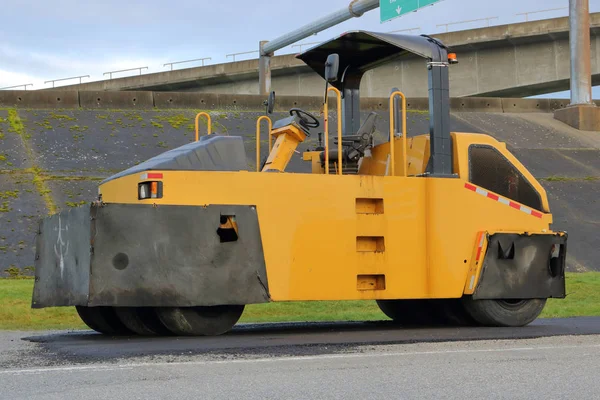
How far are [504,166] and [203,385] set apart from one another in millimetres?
5729

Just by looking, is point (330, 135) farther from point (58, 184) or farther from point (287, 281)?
point (58, 184)

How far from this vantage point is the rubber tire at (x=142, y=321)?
9391mm

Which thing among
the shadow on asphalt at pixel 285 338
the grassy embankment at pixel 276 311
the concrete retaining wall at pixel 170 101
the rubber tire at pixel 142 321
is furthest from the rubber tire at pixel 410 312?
the concrete retaining wall at pixel 170 101

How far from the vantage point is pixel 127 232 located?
8.45 meters

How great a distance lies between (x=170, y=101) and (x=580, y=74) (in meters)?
13.8

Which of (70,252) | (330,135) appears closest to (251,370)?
(70,252)

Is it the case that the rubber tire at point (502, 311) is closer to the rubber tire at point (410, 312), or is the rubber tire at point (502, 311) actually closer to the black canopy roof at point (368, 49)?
the rubber tire at point (410, 312)

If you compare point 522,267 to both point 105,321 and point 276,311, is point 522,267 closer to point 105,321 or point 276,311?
point 105,321

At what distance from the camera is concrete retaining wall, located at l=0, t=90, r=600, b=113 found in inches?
1069

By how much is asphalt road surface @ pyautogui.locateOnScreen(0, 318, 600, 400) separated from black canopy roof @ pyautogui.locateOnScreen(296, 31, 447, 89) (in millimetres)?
3192

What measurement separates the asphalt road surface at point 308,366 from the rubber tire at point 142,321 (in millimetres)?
367

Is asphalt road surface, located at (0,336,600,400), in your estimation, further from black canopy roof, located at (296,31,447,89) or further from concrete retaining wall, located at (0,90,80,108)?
concrete retaining wall, located at (0,90,80,108)

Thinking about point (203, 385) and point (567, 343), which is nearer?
point (203, 385)

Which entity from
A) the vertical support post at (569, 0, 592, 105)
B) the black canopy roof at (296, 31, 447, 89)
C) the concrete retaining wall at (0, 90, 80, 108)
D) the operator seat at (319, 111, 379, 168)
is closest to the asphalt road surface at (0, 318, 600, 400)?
the operator seat at (319, 111, 379, 168)
